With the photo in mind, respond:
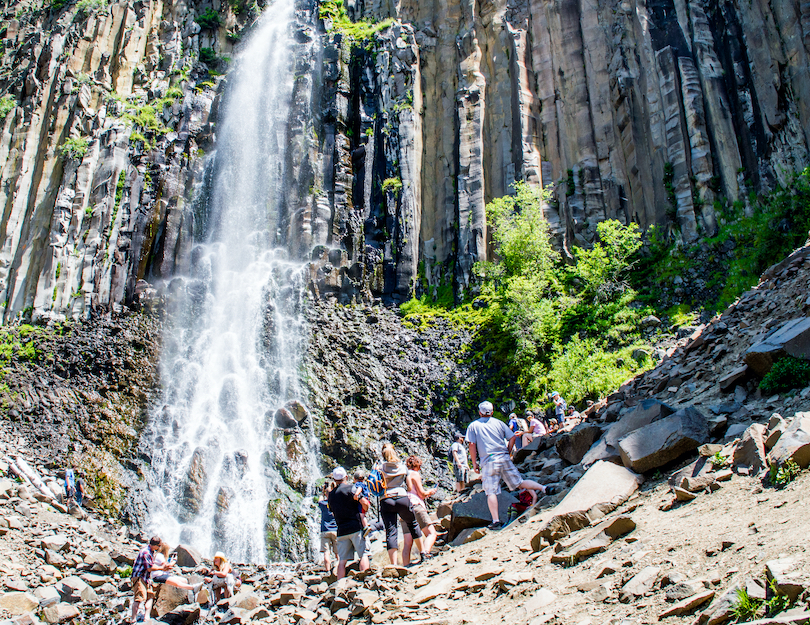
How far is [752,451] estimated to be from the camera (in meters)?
6.03

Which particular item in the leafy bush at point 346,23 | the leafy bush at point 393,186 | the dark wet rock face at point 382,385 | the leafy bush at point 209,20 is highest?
the leafy bush at point 209,20

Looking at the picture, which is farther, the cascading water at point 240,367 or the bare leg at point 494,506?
the cascading water at point 240,367

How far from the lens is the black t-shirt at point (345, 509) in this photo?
27.7ft

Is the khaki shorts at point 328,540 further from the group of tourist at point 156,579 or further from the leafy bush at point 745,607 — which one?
the leafy bush at point 745,607

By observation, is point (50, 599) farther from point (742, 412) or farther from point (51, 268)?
point (51, 268)

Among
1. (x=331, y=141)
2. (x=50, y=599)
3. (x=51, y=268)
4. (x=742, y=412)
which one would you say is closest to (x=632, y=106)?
(x=331, y=141)

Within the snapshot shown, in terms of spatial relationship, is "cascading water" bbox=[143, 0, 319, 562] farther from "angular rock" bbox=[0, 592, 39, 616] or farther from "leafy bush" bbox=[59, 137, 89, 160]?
"angular rock" bbox=[0, 592, 39, 616]

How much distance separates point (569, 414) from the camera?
17938 mm

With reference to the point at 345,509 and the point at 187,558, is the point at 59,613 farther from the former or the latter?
the point at 345,509

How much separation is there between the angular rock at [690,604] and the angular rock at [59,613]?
1082cm

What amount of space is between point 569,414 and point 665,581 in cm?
1411

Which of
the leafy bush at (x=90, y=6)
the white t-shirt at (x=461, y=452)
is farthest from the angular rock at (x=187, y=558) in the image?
the leafy bush at (x=90, y=6)

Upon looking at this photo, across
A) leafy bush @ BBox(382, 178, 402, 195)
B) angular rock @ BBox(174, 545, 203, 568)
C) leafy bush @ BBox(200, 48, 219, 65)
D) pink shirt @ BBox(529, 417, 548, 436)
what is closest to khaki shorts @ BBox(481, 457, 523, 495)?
pink shirt @ BBox(529, 417, 548, 436)

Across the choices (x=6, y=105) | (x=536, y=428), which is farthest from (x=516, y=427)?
(x=6, y=105)
